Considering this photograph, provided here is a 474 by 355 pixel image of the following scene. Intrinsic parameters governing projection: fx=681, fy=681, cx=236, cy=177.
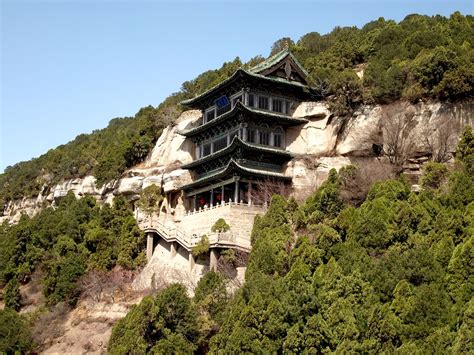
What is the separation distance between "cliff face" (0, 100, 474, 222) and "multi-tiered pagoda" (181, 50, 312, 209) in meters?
0.96

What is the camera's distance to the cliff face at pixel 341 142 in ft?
118

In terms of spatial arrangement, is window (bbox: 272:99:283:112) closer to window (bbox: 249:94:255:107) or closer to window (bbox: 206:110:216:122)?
window (bbox: 249:94:255:107)

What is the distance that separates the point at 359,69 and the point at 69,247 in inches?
861

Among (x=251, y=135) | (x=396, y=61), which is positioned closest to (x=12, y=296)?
(x=251, y=135)

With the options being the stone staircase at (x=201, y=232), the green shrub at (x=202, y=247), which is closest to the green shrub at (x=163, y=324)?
the green shrub at (x=202, y=247)

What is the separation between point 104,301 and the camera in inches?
1494

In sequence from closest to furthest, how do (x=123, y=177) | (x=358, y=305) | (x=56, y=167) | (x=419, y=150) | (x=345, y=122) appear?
(x=358, y=305) < (x=419, y=150) < (x=345, y=122) < (x=123, y=177) < (x=56, y=167)

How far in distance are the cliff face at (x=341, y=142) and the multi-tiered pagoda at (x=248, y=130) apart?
962mm

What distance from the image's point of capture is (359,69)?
4475 cm

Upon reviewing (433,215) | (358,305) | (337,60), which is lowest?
(358,305)

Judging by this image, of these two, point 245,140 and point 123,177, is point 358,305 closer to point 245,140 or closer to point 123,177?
point 245,140

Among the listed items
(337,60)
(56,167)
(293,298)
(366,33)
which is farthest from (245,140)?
(56,167)

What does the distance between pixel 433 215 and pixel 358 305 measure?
552 cm

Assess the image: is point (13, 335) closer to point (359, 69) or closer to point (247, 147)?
point (247, 147)
